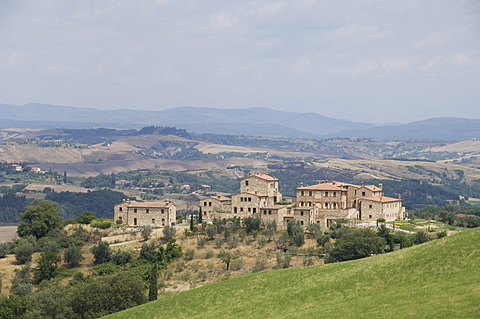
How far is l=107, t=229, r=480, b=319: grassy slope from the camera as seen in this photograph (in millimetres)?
40531

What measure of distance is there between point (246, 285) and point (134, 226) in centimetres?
4545

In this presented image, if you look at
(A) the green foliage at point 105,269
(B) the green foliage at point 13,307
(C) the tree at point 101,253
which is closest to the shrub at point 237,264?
(A) the green foliage at point 105,269

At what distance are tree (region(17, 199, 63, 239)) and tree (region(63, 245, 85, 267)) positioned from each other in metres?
11.5

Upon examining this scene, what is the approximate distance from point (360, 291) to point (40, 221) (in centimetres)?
6256

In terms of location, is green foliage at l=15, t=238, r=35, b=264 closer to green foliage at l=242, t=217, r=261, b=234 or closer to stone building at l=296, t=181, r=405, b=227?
green foliage at l=242, t=217, r=261, b=234

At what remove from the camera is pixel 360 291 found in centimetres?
4738

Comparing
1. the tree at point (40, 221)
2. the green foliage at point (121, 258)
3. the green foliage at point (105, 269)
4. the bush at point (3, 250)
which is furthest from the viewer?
the tree at point (40, 221)

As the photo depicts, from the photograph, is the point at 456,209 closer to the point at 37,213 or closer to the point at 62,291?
the point at 37,213

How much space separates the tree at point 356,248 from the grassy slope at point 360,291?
15498mm

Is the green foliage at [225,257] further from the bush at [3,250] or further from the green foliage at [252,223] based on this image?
the bush at [3,250]

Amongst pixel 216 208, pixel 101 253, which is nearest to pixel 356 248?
pixel 216 208

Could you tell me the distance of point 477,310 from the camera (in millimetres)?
36375

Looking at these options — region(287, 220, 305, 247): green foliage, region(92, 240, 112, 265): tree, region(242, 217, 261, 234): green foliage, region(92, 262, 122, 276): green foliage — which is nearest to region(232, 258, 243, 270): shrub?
region(287, 220, 305, 247): green foliage

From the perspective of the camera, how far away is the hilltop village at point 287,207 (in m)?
90.8
